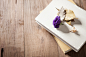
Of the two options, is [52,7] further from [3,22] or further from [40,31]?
[3,22]

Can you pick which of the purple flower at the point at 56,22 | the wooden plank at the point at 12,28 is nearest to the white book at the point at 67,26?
the purple flower at the point at 56,22

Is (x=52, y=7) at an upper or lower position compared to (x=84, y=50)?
upper

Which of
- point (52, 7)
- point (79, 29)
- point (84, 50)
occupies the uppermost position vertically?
point (52, 7)

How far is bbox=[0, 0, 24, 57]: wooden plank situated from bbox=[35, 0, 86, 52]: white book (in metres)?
0.15

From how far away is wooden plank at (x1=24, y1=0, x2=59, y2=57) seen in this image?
0.59 metres

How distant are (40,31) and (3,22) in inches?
8.5

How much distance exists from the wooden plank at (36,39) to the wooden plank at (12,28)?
0.10 feet

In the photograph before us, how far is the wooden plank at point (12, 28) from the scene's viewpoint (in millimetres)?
602

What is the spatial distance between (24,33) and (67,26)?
24 centimetres

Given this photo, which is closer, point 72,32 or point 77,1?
point 72,32

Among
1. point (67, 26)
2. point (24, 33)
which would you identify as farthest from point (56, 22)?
point (24, 33)

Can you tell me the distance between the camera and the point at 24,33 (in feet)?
2.03

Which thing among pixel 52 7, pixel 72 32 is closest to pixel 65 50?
pixel 72 32

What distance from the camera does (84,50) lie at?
1.92 feet
